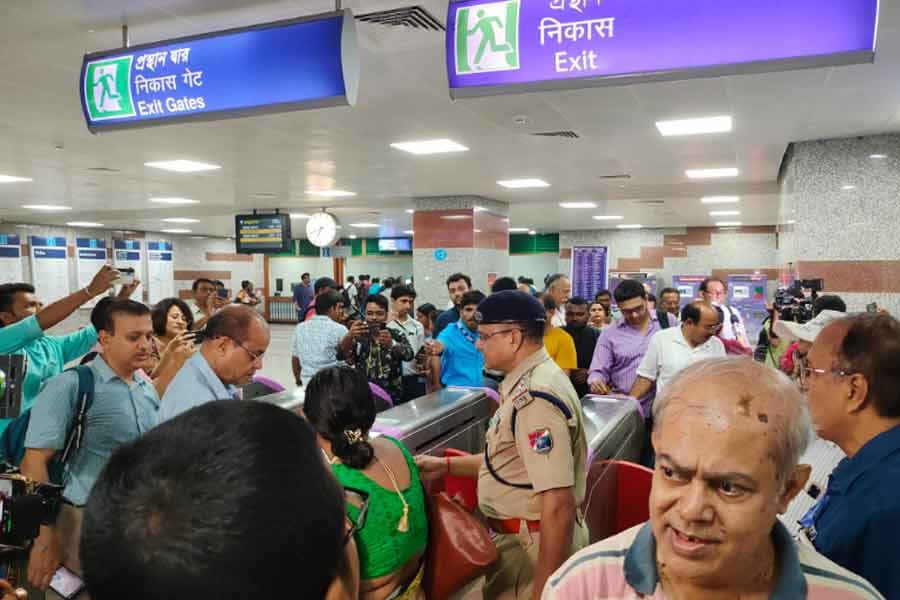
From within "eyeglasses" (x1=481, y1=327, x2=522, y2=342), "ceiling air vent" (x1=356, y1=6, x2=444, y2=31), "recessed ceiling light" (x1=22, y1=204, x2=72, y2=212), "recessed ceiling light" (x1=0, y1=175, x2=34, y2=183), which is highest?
"ceiling air vent" (x1=356, y1=6, x2=444, y2=31)

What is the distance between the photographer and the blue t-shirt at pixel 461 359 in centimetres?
505

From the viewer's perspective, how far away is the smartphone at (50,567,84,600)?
2250mm

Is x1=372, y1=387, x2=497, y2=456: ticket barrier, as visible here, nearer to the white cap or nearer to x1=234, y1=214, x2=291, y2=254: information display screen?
the white cap

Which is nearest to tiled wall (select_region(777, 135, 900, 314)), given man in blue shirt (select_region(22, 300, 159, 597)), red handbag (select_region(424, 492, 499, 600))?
red handbag (select_region(424, 492, 499, 600))

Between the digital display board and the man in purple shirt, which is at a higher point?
the digital display board

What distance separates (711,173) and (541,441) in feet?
25.3

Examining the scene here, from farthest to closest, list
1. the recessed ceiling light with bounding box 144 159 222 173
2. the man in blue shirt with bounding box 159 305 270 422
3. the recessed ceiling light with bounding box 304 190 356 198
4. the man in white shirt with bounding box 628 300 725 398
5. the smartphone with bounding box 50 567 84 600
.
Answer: the recessed ceiling light with bounding box 304 190 356 198, the recessed ceiling light with bounding box 144 159 222 173, the man in white shirt with bounding box 628 300 725 398, the man in blue shirt with bounding box 159 305 270 422, the smartphone with bounding box 50 567 84 600

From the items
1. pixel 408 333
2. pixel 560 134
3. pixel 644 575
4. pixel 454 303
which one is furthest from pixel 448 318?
pixel 644 575

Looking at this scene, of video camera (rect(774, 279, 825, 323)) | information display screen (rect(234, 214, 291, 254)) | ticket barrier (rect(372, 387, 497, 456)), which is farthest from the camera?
information display screen (rect(234, 214, 291, 254))

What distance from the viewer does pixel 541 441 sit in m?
2.06

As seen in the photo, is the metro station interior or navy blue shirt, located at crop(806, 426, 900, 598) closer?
navy blue shirt, located at crop(806, 426, 900, 598)

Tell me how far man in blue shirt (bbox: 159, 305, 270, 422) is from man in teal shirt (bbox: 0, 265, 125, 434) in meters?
0.89

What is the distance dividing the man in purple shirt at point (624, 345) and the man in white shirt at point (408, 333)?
151cm

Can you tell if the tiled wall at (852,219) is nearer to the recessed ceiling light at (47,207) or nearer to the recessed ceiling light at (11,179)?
the recessed ceiling light at (11,179)
